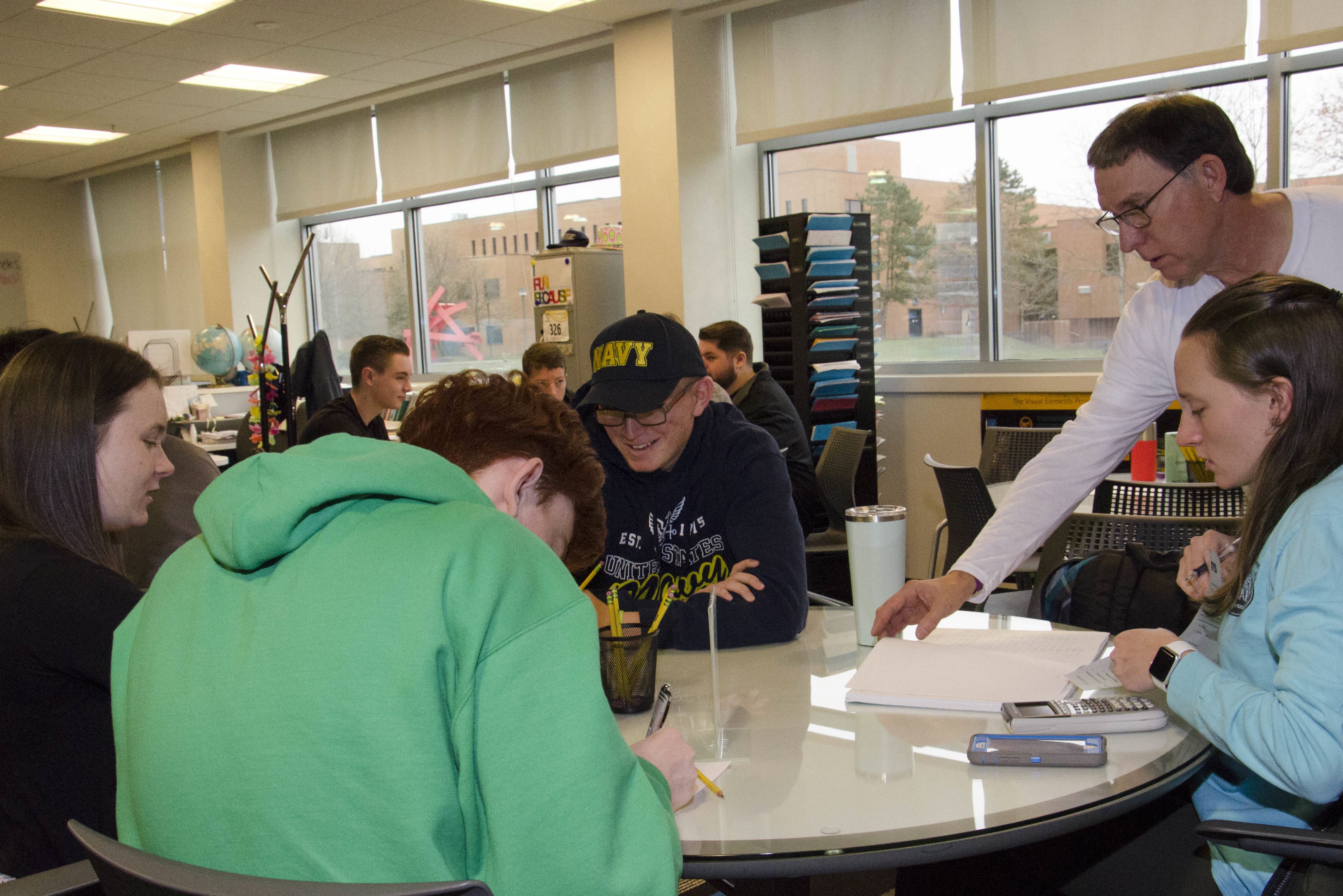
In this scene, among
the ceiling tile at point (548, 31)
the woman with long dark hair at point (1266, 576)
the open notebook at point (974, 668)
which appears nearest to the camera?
the woman with long dark hair at point (1266, 576)

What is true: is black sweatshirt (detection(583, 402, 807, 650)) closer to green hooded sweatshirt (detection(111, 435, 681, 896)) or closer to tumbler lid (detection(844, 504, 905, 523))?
tumbler lid (detection(844, 504, 905, 523))

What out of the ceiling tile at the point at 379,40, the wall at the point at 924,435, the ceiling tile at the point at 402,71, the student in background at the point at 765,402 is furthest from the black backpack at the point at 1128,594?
the ceiling tile at the point at 402,71

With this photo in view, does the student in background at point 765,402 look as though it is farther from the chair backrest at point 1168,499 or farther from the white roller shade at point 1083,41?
the white roller shade at point 1083,41

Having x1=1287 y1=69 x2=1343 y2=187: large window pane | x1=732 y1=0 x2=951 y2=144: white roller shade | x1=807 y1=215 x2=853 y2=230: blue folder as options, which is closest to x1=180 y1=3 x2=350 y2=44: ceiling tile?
x1=732 y1=0 x2=951 y2=144: white roller shade

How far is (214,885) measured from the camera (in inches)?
27.4

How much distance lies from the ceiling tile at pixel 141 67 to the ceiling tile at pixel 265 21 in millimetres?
720

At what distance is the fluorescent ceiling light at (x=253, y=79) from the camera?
670 centimetres

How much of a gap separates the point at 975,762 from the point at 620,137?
5.31 m

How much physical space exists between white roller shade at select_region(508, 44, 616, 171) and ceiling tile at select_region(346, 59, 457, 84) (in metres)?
0.54

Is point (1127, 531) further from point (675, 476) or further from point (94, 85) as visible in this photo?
point (94, 85)

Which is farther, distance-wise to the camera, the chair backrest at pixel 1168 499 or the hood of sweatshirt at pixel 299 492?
the chair backrest at pixel 1168 499

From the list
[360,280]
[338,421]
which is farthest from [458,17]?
[360,280]

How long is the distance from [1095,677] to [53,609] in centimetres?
142

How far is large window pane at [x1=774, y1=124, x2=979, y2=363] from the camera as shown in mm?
5574
